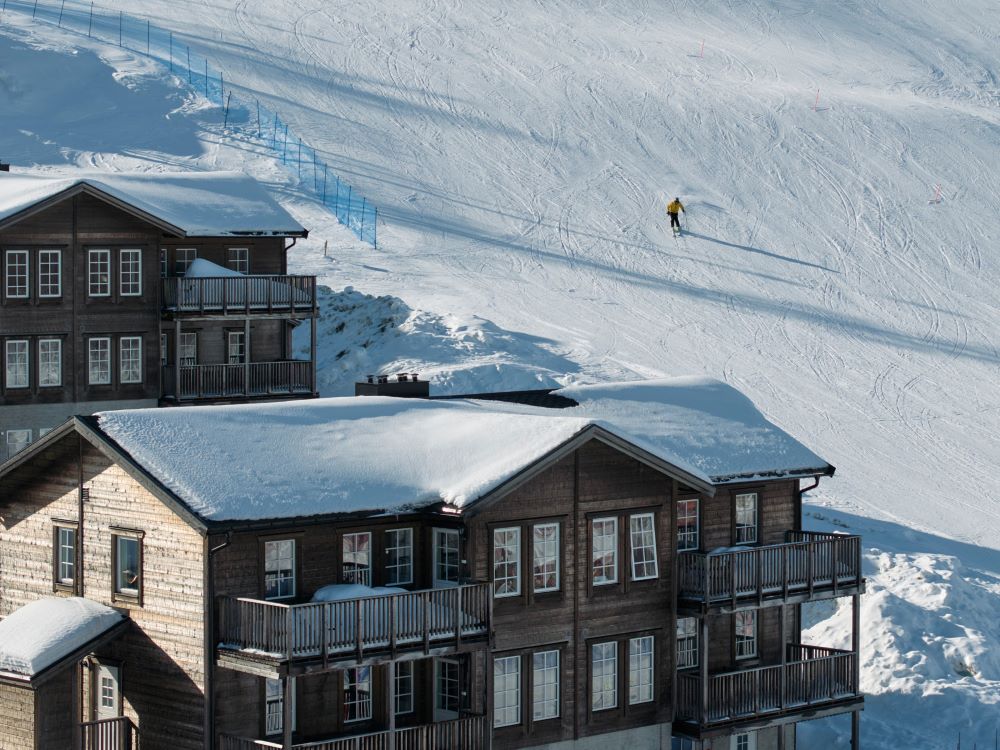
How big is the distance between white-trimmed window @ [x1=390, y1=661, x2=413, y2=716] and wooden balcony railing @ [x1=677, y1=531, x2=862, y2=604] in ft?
16.5

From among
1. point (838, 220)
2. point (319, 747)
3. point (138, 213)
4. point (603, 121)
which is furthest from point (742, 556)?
point (603, 121)

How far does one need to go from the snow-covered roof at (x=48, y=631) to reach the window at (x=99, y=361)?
Result: 15752mm

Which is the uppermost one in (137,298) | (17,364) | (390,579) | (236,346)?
(137,298)

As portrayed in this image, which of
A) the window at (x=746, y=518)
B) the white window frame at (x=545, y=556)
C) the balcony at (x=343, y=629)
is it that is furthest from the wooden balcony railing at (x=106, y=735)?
the window at (x=746, y=518)

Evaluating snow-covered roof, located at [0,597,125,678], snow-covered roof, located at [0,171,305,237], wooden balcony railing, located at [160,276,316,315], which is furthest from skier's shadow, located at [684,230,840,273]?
snow-covered roof, located at [0,597,125,678]

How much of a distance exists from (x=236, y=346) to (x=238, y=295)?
96.4 inches

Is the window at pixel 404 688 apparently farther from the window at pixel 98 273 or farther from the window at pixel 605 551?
the window at pixel 98 273

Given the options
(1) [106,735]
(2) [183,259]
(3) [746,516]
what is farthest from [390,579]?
(2) [183,259]

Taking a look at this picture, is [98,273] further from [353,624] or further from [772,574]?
[353,624]

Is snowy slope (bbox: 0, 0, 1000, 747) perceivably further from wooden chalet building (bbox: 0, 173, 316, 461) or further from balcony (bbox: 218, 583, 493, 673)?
balcony (bbox: 218, 583, 493, 673)

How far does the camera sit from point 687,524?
34.2 meters

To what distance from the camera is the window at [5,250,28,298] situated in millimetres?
43812

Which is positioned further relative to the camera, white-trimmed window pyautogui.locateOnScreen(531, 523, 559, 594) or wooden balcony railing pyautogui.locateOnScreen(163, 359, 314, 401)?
wooden balcony railing pyautogui.locateOnScreen(163, 359, 314, 401)

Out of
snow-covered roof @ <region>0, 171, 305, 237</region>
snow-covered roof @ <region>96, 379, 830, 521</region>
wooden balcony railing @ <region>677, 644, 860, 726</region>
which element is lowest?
wooden balcony railing @ <region>677, 644, 860, 726</region>
